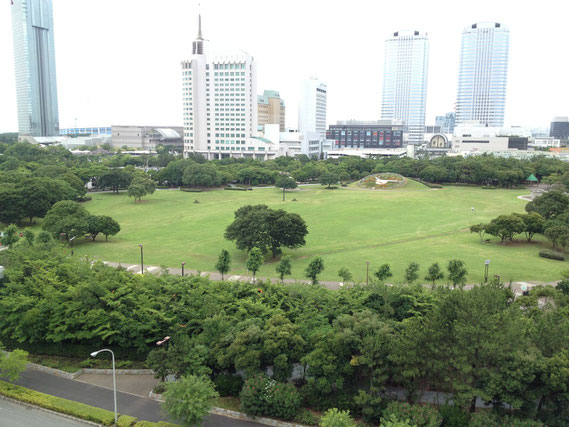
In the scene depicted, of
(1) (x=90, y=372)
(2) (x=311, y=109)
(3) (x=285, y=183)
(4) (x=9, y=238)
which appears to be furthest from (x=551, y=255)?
(2) (x=311, y=109)

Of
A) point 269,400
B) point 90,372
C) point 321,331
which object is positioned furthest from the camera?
point 90,372

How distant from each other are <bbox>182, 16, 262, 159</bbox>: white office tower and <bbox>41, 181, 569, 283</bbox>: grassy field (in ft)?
222

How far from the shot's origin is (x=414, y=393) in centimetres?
2067

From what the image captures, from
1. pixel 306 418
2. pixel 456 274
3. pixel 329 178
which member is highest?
pixel 329 178

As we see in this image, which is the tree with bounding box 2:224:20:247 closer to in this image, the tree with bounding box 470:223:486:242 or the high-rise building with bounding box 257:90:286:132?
the tree with bounding box 470:223:486:242

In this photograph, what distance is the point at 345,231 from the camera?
189 feet

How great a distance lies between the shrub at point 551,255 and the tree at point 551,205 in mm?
11187

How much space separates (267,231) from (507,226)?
25618mm

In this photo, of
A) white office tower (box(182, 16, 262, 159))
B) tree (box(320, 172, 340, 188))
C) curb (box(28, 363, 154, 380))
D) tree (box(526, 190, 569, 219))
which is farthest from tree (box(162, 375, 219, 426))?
white office tower (box(182, 16, 262, 159))

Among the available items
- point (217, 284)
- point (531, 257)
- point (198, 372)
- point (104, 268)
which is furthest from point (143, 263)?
point (531, 257)

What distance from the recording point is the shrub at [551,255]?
45.2 m

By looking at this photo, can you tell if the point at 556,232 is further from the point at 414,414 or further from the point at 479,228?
the point at 414,414

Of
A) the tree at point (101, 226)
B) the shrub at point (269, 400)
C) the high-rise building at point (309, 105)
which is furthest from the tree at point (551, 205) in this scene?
the high-rise building at point (309, 105)

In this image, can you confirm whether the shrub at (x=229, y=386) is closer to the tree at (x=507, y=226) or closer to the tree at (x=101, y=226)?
the tree at (x=101, y=226)
